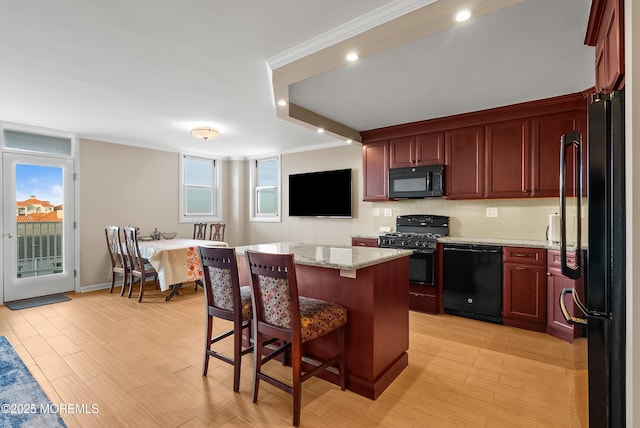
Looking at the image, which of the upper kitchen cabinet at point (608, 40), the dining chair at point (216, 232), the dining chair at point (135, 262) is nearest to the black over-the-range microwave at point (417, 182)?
the upper kitchen cabinet at point (608, 40)

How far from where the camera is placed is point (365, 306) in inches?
85.9

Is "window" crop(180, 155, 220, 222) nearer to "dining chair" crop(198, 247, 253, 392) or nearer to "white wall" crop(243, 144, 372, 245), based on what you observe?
"white wall" crop(243, 144, 372, 245)

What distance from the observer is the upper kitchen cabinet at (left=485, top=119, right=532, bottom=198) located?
365cm

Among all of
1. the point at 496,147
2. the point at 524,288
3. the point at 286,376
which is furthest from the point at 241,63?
the point at 524,288

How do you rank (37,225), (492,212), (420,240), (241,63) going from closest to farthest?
(241,63) → (420,240) → (492,212) → (37,225)

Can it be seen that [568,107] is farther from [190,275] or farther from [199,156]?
[199,156]

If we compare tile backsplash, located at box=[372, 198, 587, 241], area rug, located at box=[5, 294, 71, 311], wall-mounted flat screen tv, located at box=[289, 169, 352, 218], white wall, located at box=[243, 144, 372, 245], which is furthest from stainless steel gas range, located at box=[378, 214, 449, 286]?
area rug, located at box=[5, 294, 71, 311]

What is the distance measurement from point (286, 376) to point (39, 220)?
181 inches

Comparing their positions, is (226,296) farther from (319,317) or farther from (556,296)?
(556,296)

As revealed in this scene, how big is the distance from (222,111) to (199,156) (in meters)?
2.94

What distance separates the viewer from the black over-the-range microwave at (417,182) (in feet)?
A: 13.7

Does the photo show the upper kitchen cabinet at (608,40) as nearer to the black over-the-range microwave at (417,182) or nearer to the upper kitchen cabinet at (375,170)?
the black over-the-range microwave at (417,182)

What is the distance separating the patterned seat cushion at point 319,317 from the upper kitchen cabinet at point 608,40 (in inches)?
74.4

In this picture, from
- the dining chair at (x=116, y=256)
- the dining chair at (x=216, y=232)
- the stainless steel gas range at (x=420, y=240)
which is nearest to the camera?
the stainless steel gas range at (x=420, y=240)
